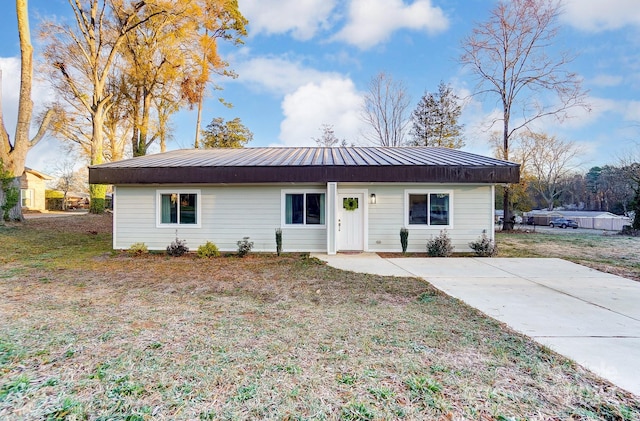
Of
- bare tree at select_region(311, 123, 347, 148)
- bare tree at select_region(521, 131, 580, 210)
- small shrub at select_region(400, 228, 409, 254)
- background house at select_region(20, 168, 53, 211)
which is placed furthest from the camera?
bare tree at select_region(311, 123, 347, 148)

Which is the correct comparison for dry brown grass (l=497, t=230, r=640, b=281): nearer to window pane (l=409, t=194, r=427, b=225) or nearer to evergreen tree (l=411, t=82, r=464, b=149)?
window pane (l=409, t=194, r=427, b=225)

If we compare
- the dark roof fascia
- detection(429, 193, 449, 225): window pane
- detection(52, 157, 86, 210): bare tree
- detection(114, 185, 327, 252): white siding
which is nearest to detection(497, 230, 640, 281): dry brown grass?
detection(429, 193, 449, 225): window pane

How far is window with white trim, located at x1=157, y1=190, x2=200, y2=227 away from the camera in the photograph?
10.1 meters

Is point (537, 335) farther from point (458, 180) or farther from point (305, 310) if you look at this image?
point (458, 180)

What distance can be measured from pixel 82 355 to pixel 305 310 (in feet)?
8.38

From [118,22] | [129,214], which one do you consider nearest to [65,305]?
[129,214]

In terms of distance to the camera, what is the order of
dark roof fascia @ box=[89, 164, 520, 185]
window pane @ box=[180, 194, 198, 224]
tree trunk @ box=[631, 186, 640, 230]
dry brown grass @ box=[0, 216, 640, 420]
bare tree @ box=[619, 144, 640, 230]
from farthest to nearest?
bare tree @ box=[619, 144, 640, 230] < tree trunk @ box=[631, 186, 640, 230] < window pane @ box=[180, 194, 198, 224] < dark roof fascia @ box=[89, 164, 520, 185] < dry brown grass @ box=[0, 216, 640, 420]

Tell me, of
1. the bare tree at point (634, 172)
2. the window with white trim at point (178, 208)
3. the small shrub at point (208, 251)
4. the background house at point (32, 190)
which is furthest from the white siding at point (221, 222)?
the background house at point (32, 190)

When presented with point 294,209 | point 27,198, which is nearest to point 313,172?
point 294,209

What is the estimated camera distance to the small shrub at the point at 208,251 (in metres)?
9.36

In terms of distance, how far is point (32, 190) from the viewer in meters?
28.9

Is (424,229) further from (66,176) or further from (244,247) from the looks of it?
(66,176)

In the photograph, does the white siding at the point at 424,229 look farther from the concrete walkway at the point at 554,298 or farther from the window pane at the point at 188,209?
the window pane at the point at 188,209

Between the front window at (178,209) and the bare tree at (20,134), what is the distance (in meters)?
8.00
